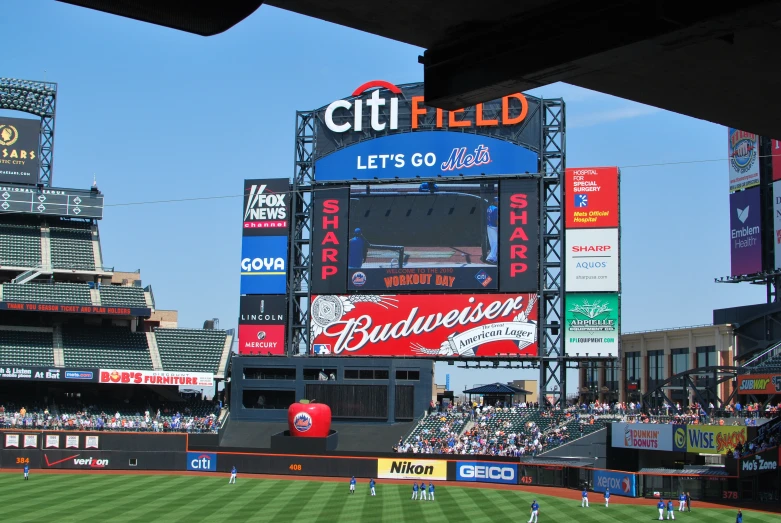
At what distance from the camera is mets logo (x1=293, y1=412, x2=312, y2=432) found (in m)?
50.8

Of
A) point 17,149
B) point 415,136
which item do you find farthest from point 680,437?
point 17,149

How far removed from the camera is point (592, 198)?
5134 centimetres

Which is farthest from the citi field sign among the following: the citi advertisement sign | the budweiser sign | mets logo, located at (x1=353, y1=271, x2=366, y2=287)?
the citi advertisement sign

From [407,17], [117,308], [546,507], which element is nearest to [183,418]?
[117,308]

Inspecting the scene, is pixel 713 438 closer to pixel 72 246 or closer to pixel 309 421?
pixel 309 421

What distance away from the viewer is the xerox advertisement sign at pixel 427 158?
5275 cm

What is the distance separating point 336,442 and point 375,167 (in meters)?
16.0

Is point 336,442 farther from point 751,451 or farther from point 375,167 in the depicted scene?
point 751,451

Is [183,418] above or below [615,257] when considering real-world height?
below

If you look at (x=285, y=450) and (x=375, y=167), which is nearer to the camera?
(x=285, y=450)

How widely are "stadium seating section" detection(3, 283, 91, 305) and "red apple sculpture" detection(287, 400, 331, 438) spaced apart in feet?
56.8

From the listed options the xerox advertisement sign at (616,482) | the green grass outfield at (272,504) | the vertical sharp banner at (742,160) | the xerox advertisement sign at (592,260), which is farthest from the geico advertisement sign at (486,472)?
the vertical sharp banner at (742,160)

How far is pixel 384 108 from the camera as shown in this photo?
55.1 meters

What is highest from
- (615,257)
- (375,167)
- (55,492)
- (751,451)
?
(375,167)
